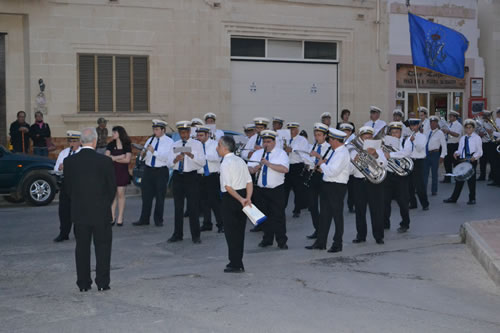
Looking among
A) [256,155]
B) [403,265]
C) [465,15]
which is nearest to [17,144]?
[256,155]

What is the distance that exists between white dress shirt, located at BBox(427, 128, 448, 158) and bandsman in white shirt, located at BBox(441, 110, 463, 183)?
1.80 meters

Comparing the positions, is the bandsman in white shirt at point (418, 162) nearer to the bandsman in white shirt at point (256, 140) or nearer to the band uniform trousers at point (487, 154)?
the bandsman in white shirt at point (256, 140)

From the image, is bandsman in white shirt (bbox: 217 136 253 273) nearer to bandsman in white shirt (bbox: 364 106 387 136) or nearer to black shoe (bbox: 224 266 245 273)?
black shoe (bbox: 224 266 245 273)

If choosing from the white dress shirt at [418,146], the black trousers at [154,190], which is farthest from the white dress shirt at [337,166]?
the white dress shirt at [418,146]

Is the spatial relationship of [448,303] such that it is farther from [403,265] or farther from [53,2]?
[53,2]

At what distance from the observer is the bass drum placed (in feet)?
51.6

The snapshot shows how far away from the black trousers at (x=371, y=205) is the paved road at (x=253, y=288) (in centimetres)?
23

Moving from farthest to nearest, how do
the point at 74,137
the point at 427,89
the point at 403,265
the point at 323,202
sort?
1. the point at 427,89
2. the point at 74,137
3. the point at 323,202
4. the point at 403,265

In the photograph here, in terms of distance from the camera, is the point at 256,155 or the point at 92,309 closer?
the point at 92,309

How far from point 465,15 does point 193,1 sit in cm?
1024

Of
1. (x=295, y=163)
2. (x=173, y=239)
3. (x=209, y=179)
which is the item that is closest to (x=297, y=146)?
(x=295, y=163)

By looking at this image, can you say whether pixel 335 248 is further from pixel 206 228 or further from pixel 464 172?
pixel 464 172

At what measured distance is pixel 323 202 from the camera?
11.1 m

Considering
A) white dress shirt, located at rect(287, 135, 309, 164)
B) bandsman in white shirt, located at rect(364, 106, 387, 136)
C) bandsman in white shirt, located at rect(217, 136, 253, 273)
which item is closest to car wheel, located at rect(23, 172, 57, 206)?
white dress shirt, located at rect(287, 135, 309, 164)
